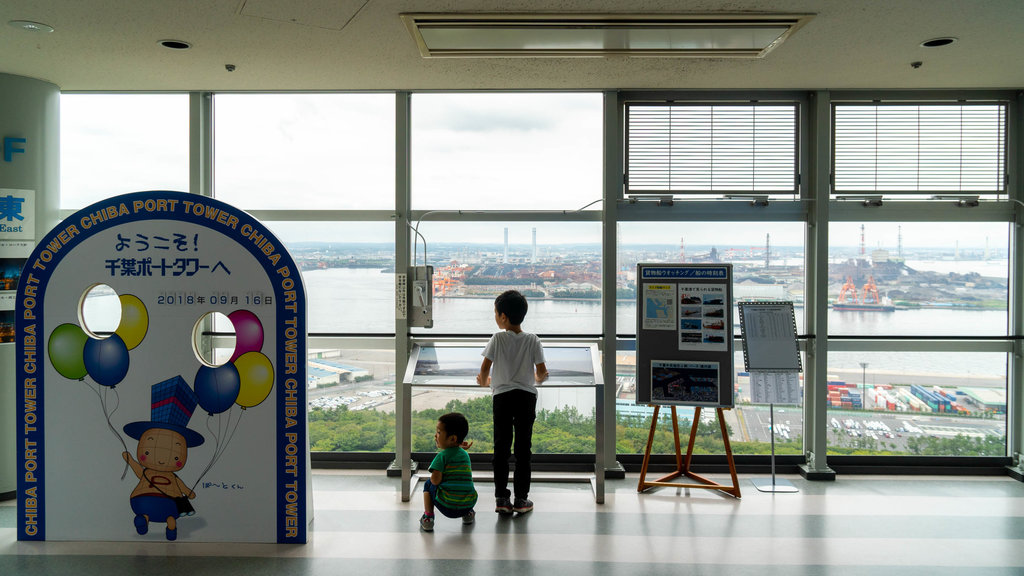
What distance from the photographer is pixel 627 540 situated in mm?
4125

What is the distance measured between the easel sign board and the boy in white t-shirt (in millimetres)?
939

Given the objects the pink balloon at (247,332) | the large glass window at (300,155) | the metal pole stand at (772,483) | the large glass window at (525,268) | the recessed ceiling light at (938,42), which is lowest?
the metal pole stand at (772,483)

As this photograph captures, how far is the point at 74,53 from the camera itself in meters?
4.40

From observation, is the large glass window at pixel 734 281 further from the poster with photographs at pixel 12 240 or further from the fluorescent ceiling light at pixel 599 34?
the poster with photographs at pixel 12 240

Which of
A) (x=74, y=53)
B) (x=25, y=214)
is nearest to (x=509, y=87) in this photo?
(x=74, y=53)

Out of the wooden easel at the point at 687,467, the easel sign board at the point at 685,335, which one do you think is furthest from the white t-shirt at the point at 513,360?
the wooden easel at the point at 687,467

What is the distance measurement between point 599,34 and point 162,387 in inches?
127

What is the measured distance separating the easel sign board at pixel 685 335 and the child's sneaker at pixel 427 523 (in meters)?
1.73

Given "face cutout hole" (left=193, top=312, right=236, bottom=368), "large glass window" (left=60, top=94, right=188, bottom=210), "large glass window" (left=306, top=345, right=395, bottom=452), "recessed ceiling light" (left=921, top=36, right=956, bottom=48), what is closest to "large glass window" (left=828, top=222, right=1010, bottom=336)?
"recessed ceiling light" (left=921, top=36, right=956, bottom=48)

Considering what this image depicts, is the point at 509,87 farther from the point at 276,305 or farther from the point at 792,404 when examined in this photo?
the point at 792,404

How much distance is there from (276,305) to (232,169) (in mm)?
2101

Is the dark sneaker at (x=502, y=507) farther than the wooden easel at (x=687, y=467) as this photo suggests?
No

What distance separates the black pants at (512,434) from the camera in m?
4.48

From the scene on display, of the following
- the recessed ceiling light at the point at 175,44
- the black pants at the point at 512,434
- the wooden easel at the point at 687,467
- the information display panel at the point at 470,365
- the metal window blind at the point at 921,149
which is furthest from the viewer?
the metal window blind at the point at 921,149
